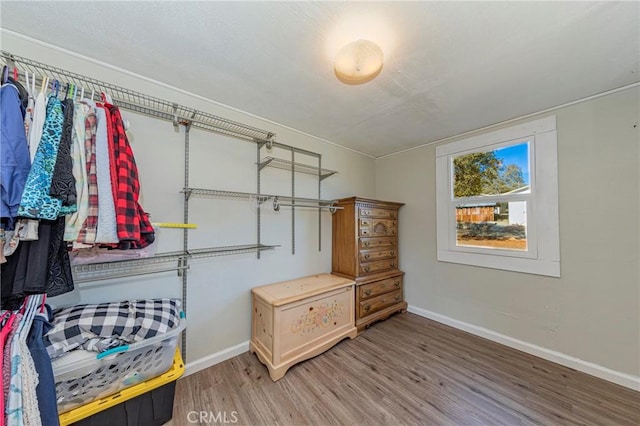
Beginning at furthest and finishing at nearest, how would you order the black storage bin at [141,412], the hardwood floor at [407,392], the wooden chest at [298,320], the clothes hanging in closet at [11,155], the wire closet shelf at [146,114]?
the wooden chest at [298,320] → the hardwood floor at [407,392] → the wire closet shelf at [146,114] → the black storage bin at [141,412] → the clothes hanging in closet at [11,155]

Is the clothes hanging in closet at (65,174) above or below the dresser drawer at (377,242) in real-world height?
above

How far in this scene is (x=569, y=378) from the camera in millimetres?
1743

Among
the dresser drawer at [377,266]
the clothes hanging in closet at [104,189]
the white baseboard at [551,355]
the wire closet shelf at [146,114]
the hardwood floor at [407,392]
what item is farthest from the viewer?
the dresser drawer at [377,266]

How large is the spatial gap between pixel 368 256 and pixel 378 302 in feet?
1.85

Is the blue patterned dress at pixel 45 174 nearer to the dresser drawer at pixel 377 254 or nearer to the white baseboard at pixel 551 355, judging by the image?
the dresser drawer at pixel 377 254

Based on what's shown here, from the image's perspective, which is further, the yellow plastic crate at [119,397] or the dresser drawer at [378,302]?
the dresser drawer at [378,302]

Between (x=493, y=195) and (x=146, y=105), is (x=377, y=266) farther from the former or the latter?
(x=146, y=105)

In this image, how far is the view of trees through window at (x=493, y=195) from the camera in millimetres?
2191

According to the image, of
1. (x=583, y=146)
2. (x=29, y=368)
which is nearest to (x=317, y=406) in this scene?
(x=29, y=368)

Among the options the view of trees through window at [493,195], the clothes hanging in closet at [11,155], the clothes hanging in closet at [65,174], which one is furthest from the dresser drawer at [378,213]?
the clothes hanging in closet at [11,155]

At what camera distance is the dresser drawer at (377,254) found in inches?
101

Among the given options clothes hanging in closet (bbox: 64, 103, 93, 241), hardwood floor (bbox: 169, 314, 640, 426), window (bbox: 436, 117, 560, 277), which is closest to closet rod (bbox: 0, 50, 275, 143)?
clothes hanging in closet (bbox: 64, 103, 93, 241)

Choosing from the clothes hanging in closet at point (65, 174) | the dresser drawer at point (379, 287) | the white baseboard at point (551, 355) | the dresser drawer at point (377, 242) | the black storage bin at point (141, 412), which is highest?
the clothes hanging in closet at point (65, 174)

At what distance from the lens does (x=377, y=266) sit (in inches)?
107
